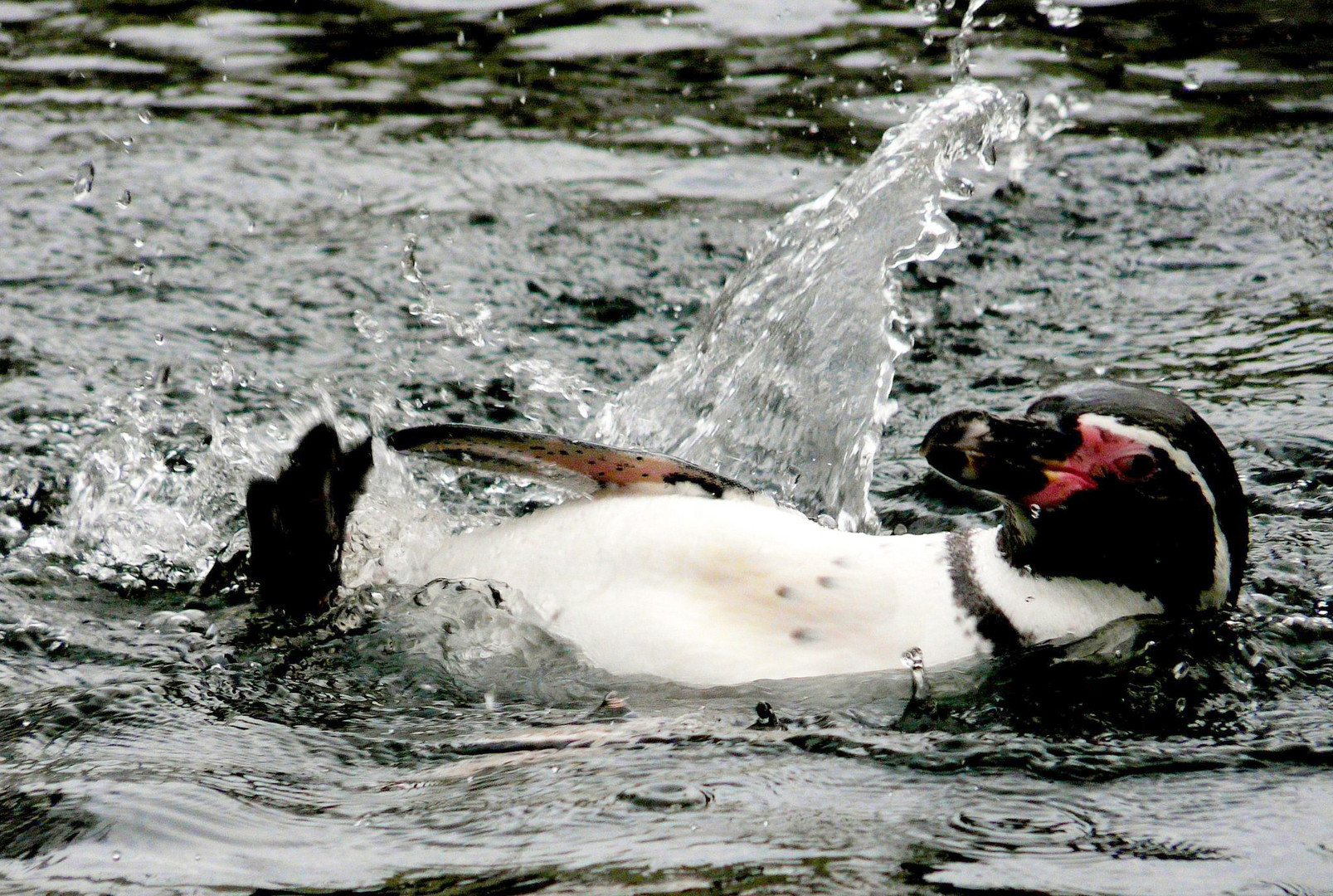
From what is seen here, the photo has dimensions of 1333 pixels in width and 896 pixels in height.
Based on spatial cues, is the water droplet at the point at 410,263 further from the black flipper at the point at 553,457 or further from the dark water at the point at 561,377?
the black flipper at the point at 553,457

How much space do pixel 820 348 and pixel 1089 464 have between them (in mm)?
1758

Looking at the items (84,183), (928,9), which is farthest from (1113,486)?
(928,9)

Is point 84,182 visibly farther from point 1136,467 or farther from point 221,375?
point 1136,467

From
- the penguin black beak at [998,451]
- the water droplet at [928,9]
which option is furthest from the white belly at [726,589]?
the water droplet at [928,9]

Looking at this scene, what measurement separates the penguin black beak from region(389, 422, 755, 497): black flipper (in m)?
0.57

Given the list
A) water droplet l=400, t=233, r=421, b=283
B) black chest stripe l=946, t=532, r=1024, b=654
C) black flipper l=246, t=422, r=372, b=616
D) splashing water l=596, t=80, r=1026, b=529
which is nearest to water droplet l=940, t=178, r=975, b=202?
splashing water l=596, t=80, r=1026, b=529

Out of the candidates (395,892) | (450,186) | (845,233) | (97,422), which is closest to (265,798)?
(395,892)

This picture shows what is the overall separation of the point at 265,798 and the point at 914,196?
3180 millimetres

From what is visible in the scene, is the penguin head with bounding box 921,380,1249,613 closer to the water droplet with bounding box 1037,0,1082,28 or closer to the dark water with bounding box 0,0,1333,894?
the dark water with bounding box 0,0,1333,894

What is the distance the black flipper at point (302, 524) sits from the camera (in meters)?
3.22

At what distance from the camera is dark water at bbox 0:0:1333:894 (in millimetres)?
2426

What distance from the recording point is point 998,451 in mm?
2996

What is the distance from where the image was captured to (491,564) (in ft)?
11.1

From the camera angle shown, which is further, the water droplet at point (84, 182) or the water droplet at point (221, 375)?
the water droplet at point (84, 182)
